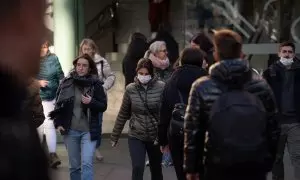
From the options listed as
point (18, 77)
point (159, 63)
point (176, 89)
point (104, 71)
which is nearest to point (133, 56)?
point (104, 71)

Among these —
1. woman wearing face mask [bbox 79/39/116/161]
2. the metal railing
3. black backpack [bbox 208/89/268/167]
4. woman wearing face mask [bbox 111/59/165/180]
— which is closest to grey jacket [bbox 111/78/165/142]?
woman wearing face mask [bbox 111/59/165/180]

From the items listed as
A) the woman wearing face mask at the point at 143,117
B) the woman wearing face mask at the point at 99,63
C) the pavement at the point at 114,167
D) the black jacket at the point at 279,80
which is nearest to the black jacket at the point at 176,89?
the woman wearing face mask at the point at 143,117

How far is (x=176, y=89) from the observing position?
6312 millimetres

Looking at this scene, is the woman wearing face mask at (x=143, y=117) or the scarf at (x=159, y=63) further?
the scarf at (x=159, y=63)

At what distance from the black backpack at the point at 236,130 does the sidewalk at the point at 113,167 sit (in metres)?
3.81

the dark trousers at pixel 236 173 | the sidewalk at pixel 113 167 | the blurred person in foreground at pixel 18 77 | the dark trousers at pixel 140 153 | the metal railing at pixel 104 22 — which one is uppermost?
the blurred person in foreground at pixel 18 77

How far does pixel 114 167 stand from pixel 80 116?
7.47ft

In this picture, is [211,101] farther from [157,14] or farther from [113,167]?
[157,14]

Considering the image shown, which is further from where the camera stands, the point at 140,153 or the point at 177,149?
the point at 140,153

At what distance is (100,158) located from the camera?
9758 millimetres

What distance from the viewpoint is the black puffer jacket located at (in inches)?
188

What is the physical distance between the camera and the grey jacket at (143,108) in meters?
7.30

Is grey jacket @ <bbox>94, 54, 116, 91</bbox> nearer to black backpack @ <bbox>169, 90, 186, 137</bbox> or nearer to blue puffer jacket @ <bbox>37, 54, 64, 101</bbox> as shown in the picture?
blue puffer jacket @ <bbox>37, 54, 64, 101</bbox>

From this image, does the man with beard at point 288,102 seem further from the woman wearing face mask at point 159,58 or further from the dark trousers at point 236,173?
the dark trousers at point 236,173
